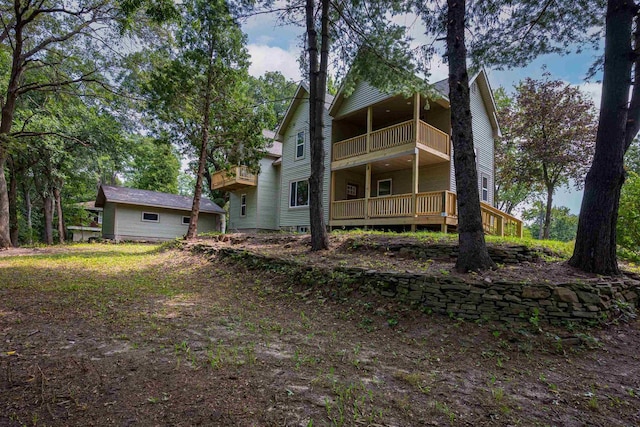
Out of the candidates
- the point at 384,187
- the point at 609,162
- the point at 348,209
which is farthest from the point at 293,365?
the point at 384,187

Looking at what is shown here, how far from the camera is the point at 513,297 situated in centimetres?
452

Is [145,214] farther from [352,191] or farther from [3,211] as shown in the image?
[352,191]

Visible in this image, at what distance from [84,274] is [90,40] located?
11.5 meters

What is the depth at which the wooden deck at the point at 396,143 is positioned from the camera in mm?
11922

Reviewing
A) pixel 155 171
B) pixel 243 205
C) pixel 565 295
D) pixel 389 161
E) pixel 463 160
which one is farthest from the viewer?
pixel 155 171

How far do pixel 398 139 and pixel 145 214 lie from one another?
17.3 metres

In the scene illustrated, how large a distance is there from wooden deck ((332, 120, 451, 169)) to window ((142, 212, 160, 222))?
13.8m

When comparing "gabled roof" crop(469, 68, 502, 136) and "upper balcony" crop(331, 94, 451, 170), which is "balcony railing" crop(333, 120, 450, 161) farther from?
"gabled roof" crop(469, 68, 502, 136)

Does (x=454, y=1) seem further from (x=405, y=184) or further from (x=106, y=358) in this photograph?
(x=405, y=184)

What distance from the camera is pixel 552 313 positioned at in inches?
171

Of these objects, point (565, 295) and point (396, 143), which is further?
point (396, 143)

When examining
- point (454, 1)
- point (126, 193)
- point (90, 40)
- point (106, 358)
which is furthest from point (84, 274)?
point (126, 193)

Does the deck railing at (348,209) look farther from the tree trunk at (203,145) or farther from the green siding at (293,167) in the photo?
the tree trunk at (203,145)

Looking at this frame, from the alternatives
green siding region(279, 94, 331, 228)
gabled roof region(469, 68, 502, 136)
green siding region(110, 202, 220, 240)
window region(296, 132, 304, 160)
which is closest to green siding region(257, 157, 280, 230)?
green siding region(279, 94, 331, 228)
